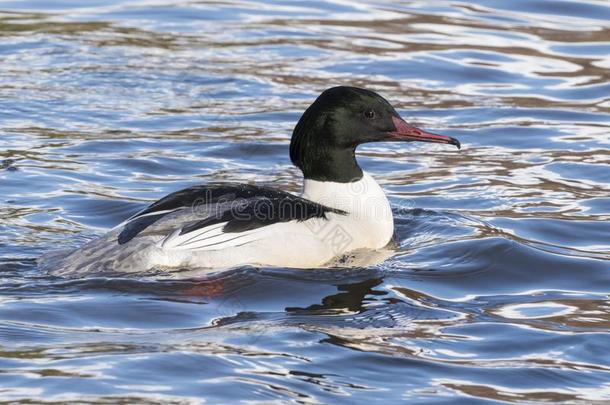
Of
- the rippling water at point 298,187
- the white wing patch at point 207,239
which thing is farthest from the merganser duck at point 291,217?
the rippling water at point 298,187

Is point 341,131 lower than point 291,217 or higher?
higher

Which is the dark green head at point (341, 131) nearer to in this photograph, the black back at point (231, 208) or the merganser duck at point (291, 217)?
the merganser duck at point (291, 217)

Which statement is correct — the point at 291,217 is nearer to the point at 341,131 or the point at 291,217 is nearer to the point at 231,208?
the point at 231,208

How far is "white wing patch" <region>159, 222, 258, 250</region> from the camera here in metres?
7.61

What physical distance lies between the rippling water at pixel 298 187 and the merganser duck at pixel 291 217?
166 millimetres

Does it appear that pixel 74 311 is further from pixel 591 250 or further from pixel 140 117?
pixel 140 117

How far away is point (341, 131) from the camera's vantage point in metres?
8.37

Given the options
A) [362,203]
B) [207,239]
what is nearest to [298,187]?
[362,203]

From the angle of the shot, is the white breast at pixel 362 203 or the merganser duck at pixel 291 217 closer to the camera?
the merganser duck at pixel 291 217

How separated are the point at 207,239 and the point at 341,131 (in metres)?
1.26

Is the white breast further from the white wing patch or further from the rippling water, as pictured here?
the white wing patch

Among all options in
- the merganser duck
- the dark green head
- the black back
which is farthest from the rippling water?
the dark green head

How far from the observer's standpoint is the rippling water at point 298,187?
6156 millimetres

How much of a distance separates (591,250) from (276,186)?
2745mm
